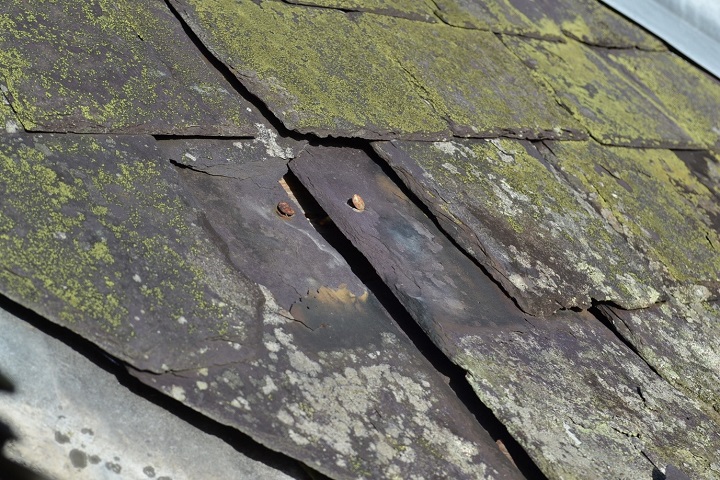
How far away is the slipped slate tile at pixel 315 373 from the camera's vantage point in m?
1.61

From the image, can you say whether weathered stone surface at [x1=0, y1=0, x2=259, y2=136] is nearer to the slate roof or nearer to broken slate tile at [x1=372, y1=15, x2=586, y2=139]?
the slate roof

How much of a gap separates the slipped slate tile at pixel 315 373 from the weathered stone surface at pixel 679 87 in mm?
2402

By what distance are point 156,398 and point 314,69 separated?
1318 mm

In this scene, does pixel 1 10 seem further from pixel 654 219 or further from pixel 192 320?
pixel 654 219

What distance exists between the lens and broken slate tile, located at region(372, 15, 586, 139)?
113 inches

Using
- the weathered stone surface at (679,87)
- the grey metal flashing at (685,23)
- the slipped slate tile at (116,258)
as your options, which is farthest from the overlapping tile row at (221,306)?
the grey metal flashing at (685,23)

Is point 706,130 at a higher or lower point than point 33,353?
higher

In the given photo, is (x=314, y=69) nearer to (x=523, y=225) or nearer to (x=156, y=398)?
(x=523, y=225)

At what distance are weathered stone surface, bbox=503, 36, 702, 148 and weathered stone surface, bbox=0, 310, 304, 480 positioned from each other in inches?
86.4

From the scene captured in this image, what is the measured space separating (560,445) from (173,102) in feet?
4.11

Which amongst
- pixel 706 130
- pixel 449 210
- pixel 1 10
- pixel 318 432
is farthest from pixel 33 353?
pixel 706 130

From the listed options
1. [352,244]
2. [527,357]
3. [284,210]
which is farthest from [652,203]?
[284,210]

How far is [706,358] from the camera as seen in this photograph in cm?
246

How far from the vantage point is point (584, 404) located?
6.59 feet
